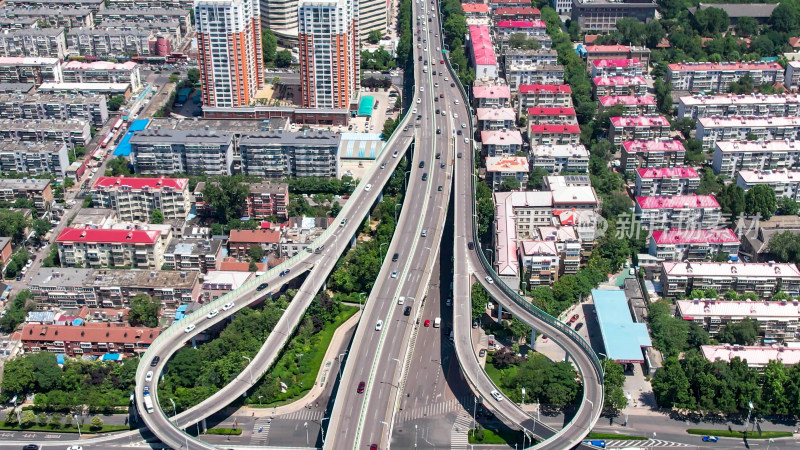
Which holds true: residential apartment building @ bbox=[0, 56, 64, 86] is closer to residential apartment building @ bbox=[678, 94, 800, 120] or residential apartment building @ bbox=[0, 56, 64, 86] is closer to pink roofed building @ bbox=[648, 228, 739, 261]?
residential apartment building @ bbox=[678, 94, 800, 120]

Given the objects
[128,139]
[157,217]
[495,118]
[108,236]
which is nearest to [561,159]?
[495,118]

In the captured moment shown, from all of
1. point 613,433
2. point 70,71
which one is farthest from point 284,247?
point 70,71

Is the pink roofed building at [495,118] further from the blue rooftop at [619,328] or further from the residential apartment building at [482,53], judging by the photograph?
the blue rooftop at [619,328]

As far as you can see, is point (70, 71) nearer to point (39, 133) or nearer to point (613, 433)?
point (39, 133)

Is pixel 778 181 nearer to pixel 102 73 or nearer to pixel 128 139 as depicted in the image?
pixel 128 139

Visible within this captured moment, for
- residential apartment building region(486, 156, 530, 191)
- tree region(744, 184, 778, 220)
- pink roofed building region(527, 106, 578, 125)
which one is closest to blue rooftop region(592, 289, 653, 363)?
tree region(744, 184, 778, 220)

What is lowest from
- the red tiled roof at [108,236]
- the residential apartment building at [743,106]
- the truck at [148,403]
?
the truck at [148,403]

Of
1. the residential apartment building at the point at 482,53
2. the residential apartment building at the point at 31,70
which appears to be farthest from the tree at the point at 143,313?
the residential apartment building at the point at 482,53
